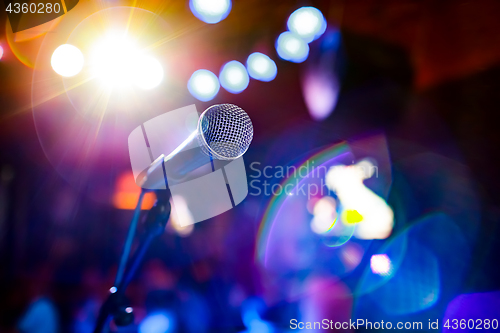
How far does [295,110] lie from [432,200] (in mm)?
1044

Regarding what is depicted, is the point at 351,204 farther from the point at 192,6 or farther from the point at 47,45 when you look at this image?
the point at 47,45

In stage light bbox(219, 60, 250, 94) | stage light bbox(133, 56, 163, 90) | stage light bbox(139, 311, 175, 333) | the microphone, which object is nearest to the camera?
the microphone

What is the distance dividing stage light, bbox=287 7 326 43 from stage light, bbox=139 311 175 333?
1.87 metres

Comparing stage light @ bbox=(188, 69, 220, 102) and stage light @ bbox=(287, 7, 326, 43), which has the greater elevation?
stage light @ bbox=(287, 7, 326, 43)

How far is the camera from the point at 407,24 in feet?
5.98

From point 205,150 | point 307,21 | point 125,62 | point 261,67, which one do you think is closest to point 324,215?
point 261,67

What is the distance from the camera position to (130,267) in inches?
30.9

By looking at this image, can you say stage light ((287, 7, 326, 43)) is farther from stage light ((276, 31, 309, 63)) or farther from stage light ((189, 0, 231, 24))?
stage light ((189, 0, 231, 24))

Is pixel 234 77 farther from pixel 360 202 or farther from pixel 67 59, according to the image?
pixel 360 202

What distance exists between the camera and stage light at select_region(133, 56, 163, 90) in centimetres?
138

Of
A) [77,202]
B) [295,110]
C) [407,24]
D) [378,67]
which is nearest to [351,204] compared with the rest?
[295,110]

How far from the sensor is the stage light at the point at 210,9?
65.6 inches
